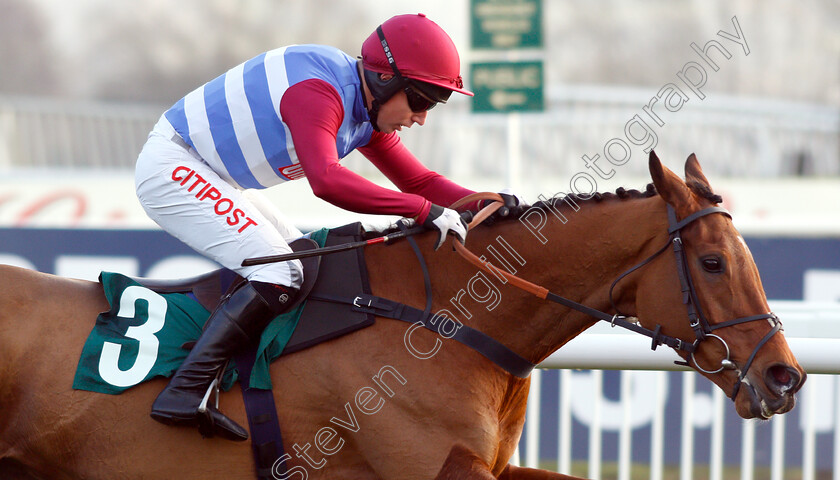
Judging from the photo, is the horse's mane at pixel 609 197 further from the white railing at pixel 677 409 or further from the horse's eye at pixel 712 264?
the white railing at pixel 677 409

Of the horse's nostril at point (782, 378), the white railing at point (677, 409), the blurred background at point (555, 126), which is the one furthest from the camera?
→ the blurred background at point (555, 126)

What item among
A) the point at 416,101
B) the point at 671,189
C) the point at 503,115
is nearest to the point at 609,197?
the point at 671,189

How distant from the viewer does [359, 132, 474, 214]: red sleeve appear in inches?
124

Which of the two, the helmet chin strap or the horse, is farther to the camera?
the helmet chin strap

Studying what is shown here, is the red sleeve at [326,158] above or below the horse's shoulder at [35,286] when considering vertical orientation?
above

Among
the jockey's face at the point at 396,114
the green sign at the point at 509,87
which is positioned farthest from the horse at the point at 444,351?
the green sign at the point at 509,87

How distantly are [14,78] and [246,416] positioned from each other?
13511 millimetres

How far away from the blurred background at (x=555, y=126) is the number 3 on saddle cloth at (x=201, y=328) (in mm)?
1191

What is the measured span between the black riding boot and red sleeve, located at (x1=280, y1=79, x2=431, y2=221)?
1.32ft

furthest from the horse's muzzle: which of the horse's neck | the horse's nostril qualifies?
the horse's neck

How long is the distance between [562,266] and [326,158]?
2.58ft

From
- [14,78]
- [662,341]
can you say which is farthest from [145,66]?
[662,341]

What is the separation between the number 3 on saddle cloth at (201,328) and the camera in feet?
8.43

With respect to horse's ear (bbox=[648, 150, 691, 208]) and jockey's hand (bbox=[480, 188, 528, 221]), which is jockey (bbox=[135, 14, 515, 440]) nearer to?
jockey's hand (bbox=[480, 188, 528, 221])
